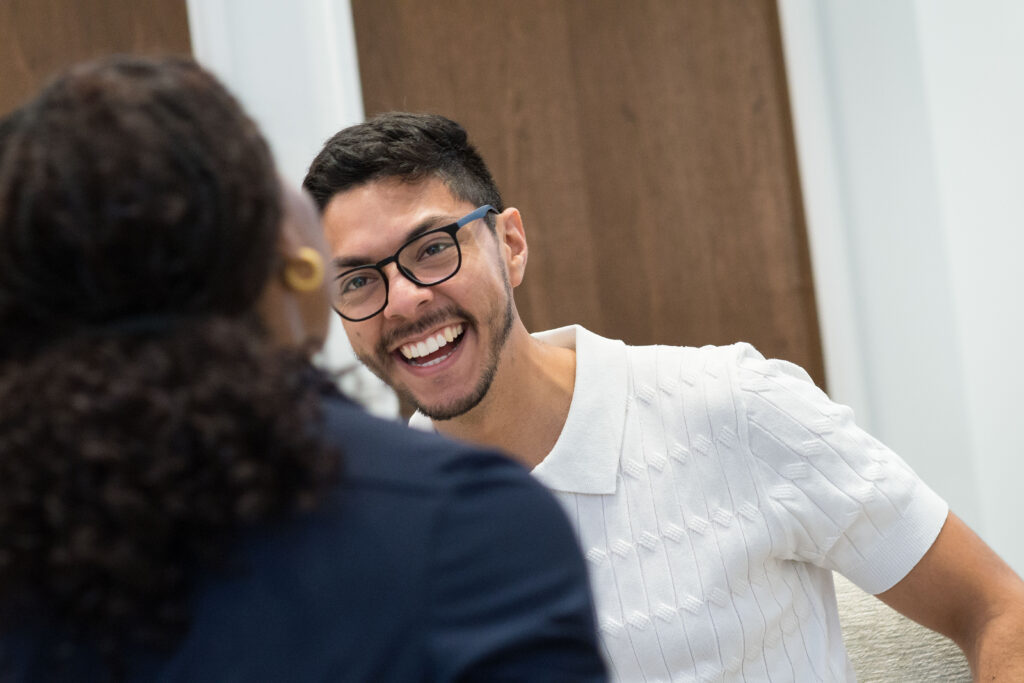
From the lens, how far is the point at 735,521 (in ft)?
4.31

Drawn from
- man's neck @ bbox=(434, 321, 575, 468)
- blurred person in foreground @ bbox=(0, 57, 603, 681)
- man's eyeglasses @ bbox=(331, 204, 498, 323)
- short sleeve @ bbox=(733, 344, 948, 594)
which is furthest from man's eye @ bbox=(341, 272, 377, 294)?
blurred person in foreground @ bbox=(0, 57, 603, 681)

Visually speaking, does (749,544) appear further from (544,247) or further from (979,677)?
(544,247)

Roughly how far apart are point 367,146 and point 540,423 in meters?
0.44

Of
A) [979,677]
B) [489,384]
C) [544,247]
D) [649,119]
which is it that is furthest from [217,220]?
[649,119]

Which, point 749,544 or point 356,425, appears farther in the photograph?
point 749,544

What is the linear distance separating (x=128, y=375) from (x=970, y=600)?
3.45 feet

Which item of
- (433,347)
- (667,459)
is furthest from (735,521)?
(433,347)

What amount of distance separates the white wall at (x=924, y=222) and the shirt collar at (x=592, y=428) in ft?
4.42

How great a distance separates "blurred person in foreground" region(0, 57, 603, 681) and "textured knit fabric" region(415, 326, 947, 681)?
69 centimetres

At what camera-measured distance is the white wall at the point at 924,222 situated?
241 cm

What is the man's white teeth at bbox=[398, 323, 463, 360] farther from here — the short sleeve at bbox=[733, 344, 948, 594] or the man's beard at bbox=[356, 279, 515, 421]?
the short sleeve at bbox=[733, 344, 948, 594]

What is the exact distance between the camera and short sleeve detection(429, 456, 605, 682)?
0.60m

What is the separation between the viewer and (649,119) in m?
2.66

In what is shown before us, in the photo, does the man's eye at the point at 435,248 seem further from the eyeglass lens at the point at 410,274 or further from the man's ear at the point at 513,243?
the man's ear at the point at 513,243
